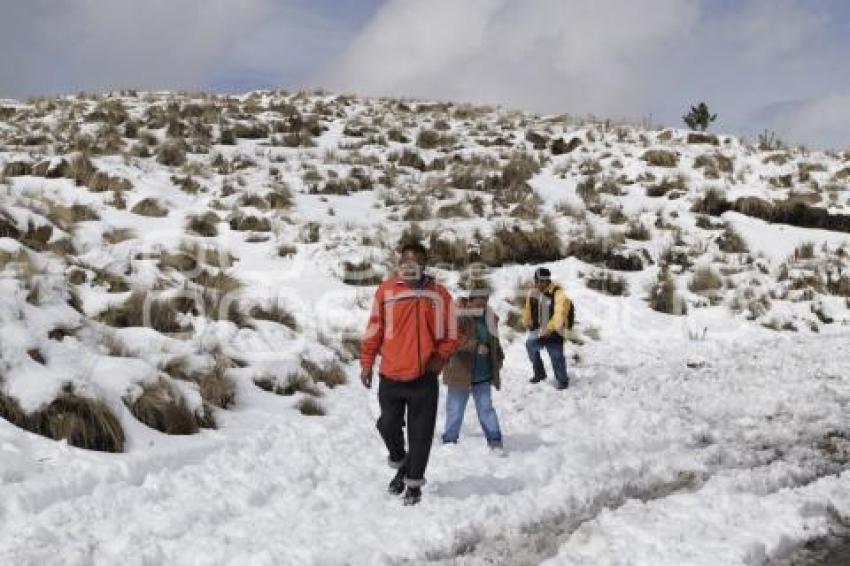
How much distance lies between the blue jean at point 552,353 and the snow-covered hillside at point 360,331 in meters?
0.42

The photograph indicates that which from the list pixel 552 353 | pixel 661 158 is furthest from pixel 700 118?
pixel 552 353

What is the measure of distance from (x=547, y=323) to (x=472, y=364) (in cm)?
299

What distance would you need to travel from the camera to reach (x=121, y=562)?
4562 millimetres

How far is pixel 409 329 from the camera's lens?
5.68 metres

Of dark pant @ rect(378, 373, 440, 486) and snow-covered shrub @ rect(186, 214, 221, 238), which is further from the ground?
snow-covered shrub @ rect(186, 214, 221, 238)

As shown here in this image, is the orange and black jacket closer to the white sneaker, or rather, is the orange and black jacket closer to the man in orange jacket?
the man in orange jacket

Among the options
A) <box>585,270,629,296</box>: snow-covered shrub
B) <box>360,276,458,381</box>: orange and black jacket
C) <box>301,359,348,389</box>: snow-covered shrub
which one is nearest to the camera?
<box>360,276,458,381</box>: orange and black jacket

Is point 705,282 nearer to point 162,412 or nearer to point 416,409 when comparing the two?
point 416,409

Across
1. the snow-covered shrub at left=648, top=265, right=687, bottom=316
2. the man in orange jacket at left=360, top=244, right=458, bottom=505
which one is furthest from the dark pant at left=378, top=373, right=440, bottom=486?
the snow-covered shrub at left=648, top=265, right=687, bottom=316

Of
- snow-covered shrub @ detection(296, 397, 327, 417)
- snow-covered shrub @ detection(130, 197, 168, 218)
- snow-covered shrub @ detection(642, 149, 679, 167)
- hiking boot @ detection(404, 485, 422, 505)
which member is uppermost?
snow-covered shrub @ detection(642, 149, 679, 167)

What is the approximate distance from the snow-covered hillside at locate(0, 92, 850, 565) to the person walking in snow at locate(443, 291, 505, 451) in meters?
0.40

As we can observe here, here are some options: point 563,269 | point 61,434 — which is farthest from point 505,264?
point 61,434

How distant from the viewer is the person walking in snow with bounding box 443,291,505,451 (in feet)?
24.3

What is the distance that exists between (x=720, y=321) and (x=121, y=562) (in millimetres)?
11304
